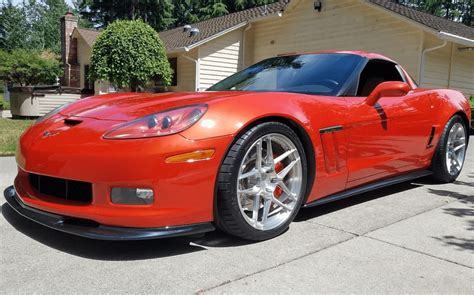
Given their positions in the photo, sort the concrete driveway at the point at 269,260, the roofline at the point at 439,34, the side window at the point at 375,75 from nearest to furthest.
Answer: the concrete driveway at the point at 269,260
the side window at the point at 375,75
the roofline at the point at 439,34

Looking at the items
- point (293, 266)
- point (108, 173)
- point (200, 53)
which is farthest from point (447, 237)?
point (200, 53)

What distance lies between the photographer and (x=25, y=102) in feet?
44.0

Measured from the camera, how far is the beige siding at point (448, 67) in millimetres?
12094

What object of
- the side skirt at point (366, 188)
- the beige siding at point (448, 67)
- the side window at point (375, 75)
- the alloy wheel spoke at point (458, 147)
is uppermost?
the beige siding at point (448, 67)

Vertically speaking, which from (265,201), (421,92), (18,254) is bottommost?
(18,254)

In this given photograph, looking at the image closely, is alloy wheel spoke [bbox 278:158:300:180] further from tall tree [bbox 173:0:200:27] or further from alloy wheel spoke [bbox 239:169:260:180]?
tall tree [bbox 173:0:200:27]

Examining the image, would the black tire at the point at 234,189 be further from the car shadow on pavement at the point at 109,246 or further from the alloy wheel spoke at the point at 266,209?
the car shadow on pavement at the point at 109,246

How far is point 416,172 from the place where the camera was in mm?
4391

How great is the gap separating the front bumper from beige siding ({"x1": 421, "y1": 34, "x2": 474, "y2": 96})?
11.1m

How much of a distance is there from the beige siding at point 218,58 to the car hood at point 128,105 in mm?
12962

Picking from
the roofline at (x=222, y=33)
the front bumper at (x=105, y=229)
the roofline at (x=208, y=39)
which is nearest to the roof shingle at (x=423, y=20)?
the roofline at (x=222, y=33)

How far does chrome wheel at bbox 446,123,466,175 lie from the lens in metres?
4.75

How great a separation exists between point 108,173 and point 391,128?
7.92 feet

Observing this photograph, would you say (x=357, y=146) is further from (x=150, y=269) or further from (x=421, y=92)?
(x=150, y=269)
